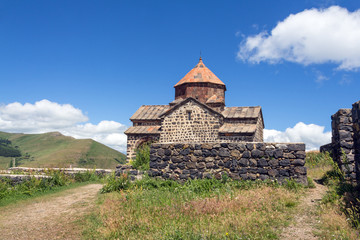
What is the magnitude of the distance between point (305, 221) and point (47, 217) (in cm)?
604

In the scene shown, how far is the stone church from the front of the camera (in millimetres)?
19156

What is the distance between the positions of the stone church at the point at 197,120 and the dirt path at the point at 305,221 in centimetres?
1127

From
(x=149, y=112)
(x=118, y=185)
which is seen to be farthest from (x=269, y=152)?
(x=149, y=112)

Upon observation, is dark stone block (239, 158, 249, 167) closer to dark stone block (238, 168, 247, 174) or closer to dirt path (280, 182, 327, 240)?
dark stone block (238, 168, 247, 174)

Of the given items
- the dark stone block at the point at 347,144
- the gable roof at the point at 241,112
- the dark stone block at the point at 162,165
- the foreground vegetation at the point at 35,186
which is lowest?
the foreground vegetation at the point at 35,186

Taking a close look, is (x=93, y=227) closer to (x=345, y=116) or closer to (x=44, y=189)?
(x=44, y=189)

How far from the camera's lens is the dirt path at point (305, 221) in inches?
194

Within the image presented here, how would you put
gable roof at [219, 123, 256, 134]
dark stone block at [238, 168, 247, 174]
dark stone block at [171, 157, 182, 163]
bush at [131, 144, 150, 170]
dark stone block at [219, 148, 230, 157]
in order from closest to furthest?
1. dark stone block at [238, 168, 247, 174]
2. dark stone block at [219, 148, 230, 157]
3. dark stone block at [171, 157, 182, 163]
4. bush at [131, 144, 150, 170]
5. gable roof at [219, 123, 256, 134]

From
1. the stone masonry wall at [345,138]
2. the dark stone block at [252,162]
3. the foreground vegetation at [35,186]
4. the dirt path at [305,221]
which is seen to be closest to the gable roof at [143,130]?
the foreground vegetation at [35,186]

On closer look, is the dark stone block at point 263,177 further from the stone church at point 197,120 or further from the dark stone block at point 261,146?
the stone church at point 197,120

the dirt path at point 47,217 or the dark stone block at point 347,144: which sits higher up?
the dark stone block at point 347,144

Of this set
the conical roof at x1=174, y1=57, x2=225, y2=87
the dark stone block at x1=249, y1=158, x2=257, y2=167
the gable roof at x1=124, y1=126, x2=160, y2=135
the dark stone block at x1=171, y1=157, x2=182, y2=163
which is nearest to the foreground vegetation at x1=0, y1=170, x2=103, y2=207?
the dark stone block at x1=171, y1=157, x2=182, y2=163

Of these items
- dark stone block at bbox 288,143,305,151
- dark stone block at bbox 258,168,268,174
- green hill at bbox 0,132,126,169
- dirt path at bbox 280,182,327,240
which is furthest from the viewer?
green hill at bbox 0,132,126,169

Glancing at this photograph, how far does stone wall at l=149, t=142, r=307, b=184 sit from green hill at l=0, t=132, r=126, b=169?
38759 millimetres
